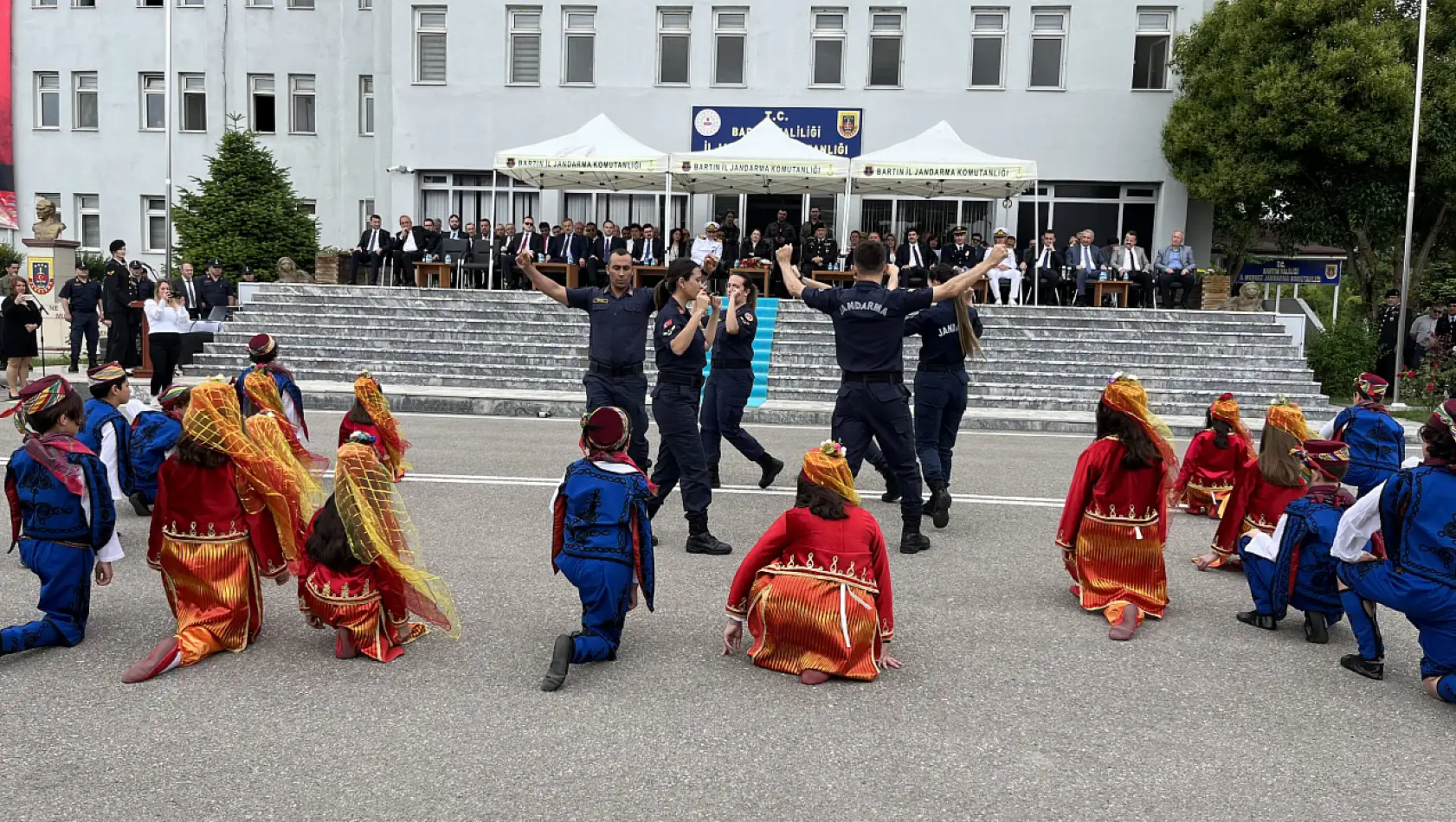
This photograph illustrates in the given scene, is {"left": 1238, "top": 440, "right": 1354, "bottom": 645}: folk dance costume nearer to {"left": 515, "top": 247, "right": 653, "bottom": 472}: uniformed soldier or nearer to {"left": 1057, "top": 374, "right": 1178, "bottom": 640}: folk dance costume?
{"left": 1057, "top": 374, "right": 1178, "bottom": 640}: folk dance costume

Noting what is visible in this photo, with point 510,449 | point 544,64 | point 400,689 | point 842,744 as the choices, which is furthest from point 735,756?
point 544,64

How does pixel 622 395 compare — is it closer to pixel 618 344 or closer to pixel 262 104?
pixel 618 344

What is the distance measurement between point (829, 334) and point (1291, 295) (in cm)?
1434

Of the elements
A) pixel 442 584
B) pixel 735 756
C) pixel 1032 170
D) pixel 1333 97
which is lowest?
pixel 735 756

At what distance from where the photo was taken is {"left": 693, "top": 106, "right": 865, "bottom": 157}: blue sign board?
1081 inches

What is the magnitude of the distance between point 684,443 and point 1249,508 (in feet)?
12.0

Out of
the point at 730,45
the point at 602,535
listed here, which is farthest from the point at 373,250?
the point at 602,535

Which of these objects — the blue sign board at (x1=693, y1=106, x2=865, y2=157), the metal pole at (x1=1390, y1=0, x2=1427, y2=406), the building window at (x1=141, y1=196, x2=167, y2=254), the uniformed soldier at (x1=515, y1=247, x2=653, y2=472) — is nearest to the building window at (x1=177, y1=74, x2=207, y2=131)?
the building window at (x1=141, y1=196, x2=167, y2=254)

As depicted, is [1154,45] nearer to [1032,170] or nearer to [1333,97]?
[1333,97]

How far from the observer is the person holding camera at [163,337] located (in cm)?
1548

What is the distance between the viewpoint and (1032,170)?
68.0ft

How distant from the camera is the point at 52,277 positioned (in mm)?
22172

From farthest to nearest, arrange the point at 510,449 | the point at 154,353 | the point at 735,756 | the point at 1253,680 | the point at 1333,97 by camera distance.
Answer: the point at 1333,97 < the point at 154,353 < the point at 510,449 < the point at 1253,680 < the point at 735,756

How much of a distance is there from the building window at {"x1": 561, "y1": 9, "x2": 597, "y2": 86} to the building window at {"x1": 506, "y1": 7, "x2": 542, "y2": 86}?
0.70 metres
